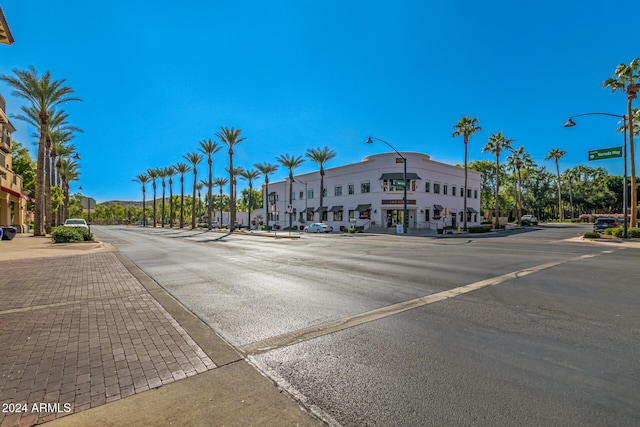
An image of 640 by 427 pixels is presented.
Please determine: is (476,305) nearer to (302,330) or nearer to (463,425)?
(302,330)

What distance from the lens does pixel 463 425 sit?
273 cm

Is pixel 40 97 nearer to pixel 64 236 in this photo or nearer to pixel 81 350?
pixel 64 236

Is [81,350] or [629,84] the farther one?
[629,84]

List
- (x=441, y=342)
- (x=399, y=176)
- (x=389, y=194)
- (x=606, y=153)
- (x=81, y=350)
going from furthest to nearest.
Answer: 1. (x=389, y=194)
2. (x=399, y=176)
3. (x=606, y=153)
4. (x=441, y=342)
5. (x=81, y=350)

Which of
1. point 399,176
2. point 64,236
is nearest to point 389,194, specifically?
point 399,176

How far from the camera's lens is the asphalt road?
301cm

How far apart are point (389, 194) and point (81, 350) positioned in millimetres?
45011

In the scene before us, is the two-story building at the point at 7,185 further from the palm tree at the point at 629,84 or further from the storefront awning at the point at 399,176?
the palm tree at the point at 629,84

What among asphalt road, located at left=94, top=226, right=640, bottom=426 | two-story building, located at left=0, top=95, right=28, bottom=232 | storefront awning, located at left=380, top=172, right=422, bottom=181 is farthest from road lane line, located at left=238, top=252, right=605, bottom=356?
storefront awning, located at left=380, top=172, right=422, bottom=181

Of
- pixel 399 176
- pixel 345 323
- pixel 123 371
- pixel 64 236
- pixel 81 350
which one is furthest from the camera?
pixel 399 176

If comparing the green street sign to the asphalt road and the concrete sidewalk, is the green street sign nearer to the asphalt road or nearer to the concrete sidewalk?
the asphalt road

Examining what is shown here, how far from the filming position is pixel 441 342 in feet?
14.8

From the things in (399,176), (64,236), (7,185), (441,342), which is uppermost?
(399,176)

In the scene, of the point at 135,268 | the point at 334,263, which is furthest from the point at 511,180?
the point at 135,268
